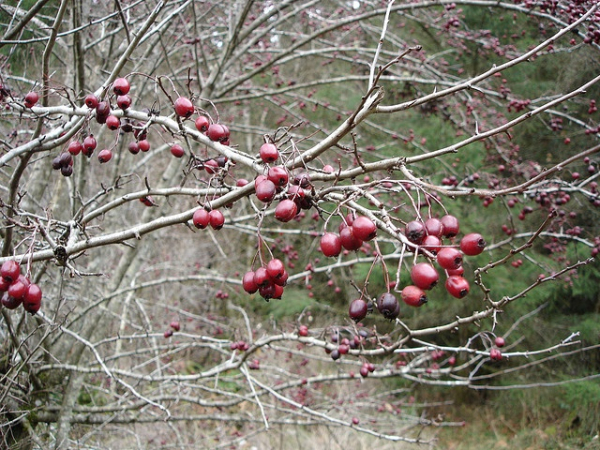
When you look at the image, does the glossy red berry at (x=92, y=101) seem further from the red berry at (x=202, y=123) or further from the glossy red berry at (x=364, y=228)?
the glossy red berry at (x=364, y=228)

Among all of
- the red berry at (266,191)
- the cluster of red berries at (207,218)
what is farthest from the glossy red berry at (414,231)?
the cluster of red berries at (207,218)

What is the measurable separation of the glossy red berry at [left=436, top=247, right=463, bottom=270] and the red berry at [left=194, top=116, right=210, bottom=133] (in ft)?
3.59

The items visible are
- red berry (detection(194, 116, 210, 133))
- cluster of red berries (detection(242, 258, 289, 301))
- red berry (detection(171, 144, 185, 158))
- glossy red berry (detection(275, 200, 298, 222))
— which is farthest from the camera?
red berry (detection(171, 144, 185, 158))

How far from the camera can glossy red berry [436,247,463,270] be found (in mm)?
1118

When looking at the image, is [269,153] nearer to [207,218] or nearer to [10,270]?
[207,218]

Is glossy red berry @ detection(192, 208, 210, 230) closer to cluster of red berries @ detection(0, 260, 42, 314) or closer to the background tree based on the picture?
the background tree

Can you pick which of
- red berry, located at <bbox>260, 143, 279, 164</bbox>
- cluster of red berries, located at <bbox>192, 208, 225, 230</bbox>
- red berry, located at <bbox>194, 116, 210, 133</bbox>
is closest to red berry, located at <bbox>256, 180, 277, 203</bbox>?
red berry, located at <bbox>260, 143, 279, 164</bbox>

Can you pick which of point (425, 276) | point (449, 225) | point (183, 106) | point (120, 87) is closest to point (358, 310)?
point (425, 276)

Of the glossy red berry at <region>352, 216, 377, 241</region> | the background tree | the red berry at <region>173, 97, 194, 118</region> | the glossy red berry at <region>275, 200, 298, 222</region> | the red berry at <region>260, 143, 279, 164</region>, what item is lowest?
the background tree

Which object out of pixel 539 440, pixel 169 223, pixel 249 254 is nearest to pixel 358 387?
pixel 539 440

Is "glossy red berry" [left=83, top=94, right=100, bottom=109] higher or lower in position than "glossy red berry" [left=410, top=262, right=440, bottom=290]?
higher

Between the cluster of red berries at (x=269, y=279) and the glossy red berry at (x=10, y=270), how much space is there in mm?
810

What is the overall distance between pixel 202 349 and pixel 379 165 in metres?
8.08

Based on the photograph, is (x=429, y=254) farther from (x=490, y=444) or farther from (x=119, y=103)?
(x=490, y=444)
